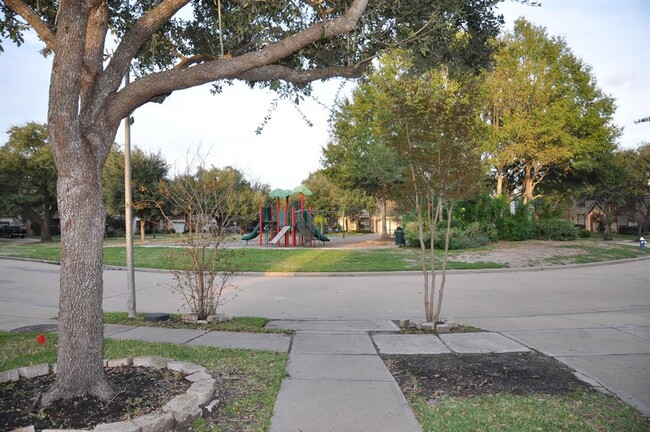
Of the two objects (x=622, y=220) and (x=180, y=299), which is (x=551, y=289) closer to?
(x=180, y=299)

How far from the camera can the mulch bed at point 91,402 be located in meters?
3.62

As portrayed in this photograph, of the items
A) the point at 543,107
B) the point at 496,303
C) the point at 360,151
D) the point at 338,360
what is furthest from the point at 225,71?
the point at 543,107

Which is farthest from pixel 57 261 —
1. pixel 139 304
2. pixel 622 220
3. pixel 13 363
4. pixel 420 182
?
pixel 622 220

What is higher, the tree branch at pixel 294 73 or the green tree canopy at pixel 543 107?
the green tree canopy at pixel 543 107

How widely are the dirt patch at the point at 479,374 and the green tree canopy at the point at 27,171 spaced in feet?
128

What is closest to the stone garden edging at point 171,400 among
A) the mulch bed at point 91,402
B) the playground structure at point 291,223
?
the mulch bed at point 91,402

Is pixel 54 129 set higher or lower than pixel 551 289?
higher

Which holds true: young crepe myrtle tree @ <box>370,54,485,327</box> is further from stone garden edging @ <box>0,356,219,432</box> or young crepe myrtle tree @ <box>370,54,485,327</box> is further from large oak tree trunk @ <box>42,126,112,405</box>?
large oak tree trunk @ <box>42,126,112,405</box>

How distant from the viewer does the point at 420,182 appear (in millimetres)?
7730

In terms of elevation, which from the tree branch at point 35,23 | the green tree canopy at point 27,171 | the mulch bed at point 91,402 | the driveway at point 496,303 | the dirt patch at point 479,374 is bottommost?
the driveway at point 496,303

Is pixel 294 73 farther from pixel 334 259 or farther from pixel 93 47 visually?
pixel 334 259

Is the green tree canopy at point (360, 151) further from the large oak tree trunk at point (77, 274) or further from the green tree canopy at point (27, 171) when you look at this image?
the large oak tree trunk at point (77, 274)

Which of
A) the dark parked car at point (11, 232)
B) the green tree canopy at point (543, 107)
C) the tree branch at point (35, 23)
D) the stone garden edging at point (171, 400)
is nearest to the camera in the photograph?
the stone garden edging at point (171, 400)

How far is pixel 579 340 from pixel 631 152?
45.9 m
